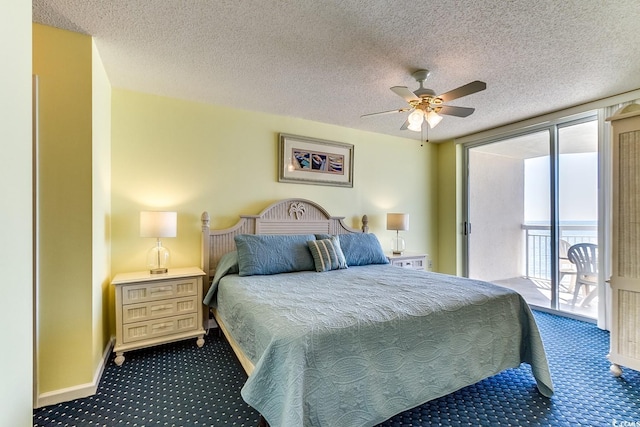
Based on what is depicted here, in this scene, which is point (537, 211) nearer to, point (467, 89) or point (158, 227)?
point (467, 89)

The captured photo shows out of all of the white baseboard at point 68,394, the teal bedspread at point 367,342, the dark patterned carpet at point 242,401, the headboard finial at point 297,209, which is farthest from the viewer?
the headboard finial at point 297,209

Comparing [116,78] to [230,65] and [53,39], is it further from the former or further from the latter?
[230,65]

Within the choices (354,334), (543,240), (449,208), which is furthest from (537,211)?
(354,334)

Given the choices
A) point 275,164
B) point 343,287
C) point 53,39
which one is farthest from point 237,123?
point 343,287

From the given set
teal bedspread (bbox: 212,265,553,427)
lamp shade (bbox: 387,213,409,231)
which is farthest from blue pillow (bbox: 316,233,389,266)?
teal bedspread (bbox: 212,265,553,427)

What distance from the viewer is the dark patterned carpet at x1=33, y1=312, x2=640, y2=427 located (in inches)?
69.5

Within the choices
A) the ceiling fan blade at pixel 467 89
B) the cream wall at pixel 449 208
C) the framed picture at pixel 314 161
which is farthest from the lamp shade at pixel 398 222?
the ceiling fan blade at pixel 467 89

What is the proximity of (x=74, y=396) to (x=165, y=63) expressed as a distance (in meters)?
2.54

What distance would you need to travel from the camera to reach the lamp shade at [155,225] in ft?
8.55

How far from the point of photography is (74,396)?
1.97 m

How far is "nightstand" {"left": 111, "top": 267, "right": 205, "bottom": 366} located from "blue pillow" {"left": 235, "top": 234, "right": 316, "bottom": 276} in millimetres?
473

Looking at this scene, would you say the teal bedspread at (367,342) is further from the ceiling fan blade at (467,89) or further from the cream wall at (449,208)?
the cream wall at (449,208)

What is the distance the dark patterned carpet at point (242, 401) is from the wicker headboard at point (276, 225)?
1025mm

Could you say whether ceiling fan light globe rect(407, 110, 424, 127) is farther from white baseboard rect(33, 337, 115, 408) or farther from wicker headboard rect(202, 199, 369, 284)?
white baseboard rect(33, 337, 115, 408)
